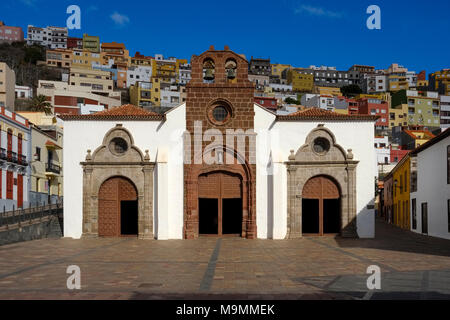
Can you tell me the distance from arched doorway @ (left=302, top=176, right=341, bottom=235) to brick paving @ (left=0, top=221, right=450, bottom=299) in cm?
331

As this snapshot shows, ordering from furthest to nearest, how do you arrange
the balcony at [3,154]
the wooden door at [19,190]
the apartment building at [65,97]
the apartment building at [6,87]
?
the apartment building at [65,97] → the apartment building at [6,87] → the wooden door at [19,190] → the balcony at [3,154]

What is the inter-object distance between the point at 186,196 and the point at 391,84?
387ft

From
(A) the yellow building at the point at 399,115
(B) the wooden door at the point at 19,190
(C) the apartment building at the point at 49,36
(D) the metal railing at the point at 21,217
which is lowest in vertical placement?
(D) the metal railing at the point at 21,217

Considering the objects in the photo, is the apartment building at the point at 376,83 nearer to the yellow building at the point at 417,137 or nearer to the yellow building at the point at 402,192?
the yellow building at the point at 417,137

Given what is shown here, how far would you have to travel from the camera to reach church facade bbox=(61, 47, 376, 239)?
2384 centimetres

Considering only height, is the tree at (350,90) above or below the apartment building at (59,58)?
below

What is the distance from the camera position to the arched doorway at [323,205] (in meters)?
24.3

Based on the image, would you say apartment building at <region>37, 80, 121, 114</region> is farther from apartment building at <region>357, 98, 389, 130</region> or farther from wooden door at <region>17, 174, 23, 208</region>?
apartment building at <region>357, 98, 389, 130</region>

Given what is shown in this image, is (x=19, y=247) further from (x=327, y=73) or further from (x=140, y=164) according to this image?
(x=327, y=73)

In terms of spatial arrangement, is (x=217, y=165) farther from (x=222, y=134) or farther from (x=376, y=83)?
(x=376, y=83)

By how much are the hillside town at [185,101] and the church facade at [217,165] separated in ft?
1.74

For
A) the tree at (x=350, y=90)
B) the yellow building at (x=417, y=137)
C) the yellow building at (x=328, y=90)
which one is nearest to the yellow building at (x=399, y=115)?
the yellow building at (x=417, y=137)

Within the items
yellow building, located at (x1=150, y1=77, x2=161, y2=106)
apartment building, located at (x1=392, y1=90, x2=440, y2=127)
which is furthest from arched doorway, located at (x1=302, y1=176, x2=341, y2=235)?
apartment building, located at (x1=392, y1=90, x2=440, y2=127)

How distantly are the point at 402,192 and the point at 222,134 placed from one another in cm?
1732
